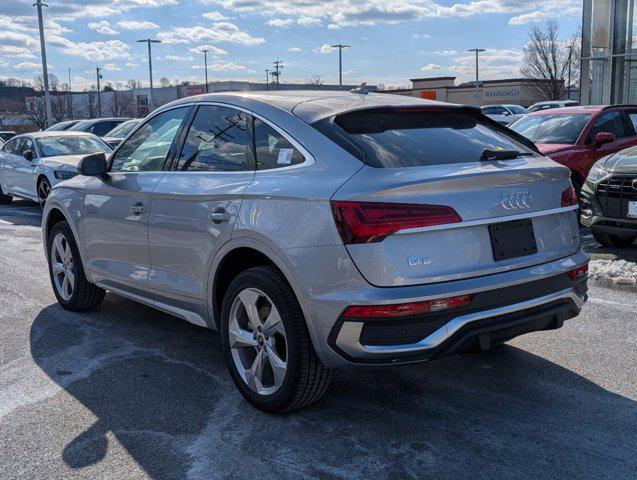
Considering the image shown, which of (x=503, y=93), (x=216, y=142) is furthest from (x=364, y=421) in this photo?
(x=503, y=93)

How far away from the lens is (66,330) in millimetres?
5527

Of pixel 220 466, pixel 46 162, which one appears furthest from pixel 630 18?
pixel 220 466

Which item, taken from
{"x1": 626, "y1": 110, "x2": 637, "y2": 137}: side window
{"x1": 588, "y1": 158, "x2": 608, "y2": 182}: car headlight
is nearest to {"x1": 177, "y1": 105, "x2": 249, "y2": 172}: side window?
{"x1": 588, "y1": 158, "x2": 608, "y2": 182}: car headlight

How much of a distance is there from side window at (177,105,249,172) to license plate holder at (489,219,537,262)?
1.46 meters

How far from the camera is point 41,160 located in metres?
13.0

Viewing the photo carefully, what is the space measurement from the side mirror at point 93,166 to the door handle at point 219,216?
1543 mm

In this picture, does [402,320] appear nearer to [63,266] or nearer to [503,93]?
Result: [63,266]

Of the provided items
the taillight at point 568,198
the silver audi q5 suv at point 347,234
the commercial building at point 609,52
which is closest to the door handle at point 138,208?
the silver audi q5 suv at point 347,234

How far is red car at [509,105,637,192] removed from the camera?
10.2 metres

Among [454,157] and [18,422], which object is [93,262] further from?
[454,157]

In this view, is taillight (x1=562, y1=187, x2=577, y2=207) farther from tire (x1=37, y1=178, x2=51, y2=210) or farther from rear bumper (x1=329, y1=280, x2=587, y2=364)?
tire (x1=37, y1=178, x2=51, y2=210)

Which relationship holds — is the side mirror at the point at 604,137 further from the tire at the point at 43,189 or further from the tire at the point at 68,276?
the tire at the point at 43,189

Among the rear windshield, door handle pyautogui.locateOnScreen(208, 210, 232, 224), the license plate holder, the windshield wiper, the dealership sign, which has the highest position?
the dealership sign

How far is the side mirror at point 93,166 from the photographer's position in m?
5.17
